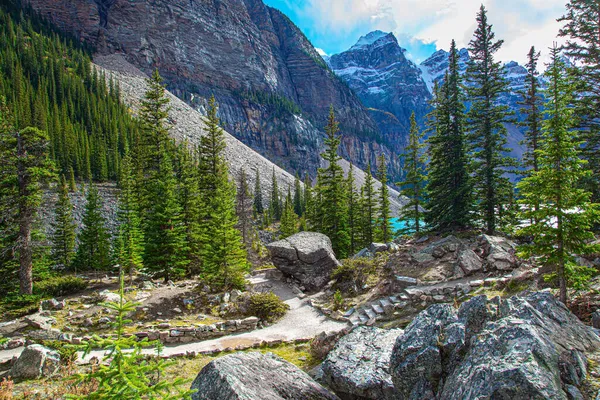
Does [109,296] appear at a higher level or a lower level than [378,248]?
lower

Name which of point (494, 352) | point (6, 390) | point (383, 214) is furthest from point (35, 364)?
point (383, 214)

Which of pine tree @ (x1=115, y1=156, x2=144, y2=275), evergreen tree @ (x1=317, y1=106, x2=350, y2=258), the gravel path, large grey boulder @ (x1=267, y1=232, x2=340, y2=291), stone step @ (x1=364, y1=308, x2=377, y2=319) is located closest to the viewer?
the gravel path

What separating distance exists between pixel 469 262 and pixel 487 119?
11322mm

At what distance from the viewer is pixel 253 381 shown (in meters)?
7.17

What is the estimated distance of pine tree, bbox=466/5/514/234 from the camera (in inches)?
877

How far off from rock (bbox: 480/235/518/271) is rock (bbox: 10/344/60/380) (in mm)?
20461

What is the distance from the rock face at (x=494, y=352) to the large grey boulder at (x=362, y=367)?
0.85m

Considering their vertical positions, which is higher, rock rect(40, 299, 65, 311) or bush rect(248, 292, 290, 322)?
rock rect(40, 299, 65, 311)

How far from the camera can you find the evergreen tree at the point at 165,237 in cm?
2411

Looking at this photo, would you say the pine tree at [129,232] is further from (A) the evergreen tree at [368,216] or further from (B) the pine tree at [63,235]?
(A) the evergreen tree at [368,216]

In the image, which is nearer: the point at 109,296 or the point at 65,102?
the point at 109,296

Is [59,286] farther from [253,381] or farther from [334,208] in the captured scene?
[334,208]

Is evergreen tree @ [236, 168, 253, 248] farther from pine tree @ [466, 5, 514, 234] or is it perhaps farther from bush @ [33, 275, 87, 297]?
pine tree @ [466, 5, 514, 234]

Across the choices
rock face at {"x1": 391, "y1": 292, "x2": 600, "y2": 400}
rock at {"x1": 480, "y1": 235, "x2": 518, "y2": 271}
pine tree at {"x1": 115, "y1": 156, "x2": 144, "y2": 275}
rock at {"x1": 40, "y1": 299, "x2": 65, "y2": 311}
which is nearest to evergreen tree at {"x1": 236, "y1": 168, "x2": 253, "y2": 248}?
pine tree at {"x1": 115, "y1": 156, "x2": 144, "y2": 275}
